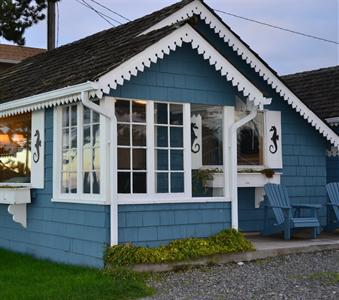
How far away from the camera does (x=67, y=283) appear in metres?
7.82

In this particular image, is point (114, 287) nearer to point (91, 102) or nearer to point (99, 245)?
point (99, 245)

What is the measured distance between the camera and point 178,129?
9.55 m

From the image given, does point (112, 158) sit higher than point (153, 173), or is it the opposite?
point (112, 158)

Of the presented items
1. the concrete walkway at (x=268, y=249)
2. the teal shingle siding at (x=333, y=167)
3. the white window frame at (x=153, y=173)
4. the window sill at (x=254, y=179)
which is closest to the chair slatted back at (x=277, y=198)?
the window sill at (x=254, y=179)

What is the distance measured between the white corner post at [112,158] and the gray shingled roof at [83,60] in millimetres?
371

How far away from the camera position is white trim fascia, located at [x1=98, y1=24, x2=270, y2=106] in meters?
8.56

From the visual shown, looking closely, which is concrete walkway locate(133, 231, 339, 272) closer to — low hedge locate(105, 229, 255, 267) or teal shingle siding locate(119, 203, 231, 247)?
low hedge locate(105, 229, 255, 267)

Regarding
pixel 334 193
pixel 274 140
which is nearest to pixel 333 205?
pixel 334 193

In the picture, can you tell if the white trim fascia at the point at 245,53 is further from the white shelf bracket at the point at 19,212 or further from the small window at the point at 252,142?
the white shelf bracket at the point at 19,212

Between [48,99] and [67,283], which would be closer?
[67,283]

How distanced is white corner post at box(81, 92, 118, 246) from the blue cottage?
0.04ft

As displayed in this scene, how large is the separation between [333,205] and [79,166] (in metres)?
5.36

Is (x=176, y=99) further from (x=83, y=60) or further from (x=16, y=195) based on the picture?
(x=16, y=195)

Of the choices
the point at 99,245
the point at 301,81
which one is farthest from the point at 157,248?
the point at 301,81
